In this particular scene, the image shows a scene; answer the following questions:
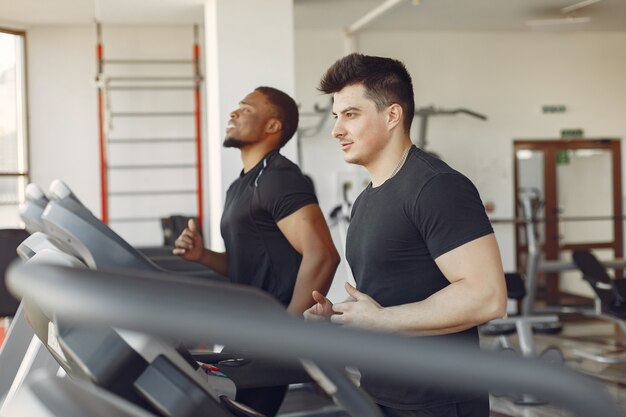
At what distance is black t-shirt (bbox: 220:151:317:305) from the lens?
260 cm

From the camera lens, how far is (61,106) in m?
7.61

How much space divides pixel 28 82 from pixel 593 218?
5961 mm

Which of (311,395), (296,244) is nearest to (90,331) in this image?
(296,244)

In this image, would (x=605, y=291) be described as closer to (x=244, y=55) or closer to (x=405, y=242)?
(x=244, y=55)

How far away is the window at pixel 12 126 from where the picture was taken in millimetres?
7441

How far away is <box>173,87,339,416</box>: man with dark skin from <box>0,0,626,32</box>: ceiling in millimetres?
3672

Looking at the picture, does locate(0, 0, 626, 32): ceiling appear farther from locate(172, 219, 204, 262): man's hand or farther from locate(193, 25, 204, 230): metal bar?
locate(172, 219, 204, 262): man's hand

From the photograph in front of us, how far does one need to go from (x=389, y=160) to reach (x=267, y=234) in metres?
0.96

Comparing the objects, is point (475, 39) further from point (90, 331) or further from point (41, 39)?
point (90, 331)

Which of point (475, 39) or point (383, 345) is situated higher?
point (475, 39)

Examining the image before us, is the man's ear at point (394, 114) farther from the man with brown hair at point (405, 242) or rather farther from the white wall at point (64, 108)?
the white wall at point (64, 108)

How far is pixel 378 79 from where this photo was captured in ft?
5.92

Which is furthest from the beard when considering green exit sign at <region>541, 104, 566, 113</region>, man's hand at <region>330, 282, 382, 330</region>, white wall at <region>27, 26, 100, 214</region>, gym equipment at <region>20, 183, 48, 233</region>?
green exit sign at <region>541, 104, 566, 113</region>

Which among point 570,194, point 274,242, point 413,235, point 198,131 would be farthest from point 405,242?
point 570,194
